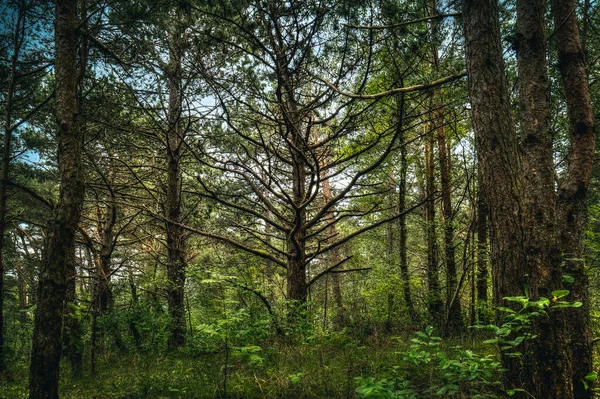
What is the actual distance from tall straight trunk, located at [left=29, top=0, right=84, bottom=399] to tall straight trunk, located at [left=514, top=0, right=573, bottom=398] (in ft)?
16.8

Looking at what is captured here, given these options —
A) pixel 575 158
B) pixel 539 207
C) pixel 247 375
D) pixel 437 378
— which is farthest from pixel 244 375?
pixel 575 158

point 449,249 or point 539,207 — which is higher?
point 539,207

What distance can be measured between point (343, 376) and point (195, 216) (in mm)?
7102

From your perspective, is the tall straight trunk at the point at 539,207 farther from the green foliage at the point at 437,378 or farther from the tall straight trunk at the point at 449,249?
the tall straight trunk at the point at 449,249

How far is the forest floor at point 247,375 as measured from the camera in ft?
12.2

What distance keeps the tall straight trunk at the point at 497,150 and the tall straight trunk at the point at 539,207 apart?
0.12 m

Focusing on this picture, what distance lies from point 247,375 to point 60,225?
3239 mm

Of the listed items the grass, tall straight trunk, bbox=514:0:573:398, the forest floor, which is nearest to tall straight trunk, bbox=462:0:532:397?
tall straight trunk, bbox=514:0:573:398

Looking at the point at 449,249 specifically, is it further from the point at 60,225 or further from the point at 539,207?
the point at 60,225

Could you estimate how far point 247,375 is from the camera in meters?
4.32

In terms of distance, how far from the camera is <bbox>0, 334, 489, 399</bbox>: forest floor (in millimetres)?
3713

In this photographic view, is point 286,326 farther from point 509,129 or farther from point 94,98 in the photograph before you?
point 94,98

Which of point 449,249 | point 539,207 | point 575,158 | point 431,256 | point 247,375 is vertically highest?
point 575,158

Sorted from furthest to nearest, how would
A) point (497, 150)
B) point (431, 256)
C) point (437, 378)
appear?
point (431, 256) → point (437, 378) → point (497, 150)
